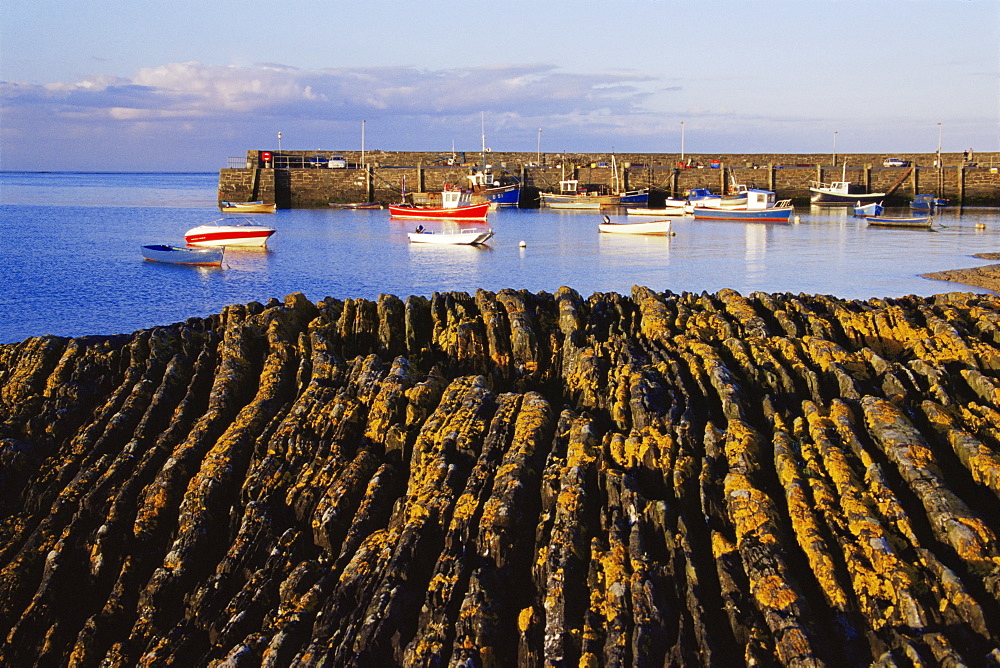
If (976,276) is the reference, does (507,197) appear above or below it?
above

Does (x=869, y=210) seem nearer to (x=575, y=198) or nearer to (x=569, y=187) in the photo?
(x=575, y=198)

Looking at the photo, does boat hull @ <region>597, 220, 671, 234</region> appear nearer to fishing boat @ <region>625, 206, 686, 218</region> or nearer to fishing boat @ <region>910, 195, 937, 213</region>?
fishing boat @ <region>625, 206, 686, 218</region>

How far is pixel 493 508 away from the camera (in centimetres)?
479

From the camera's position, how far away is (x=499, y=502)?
4832 millimetres

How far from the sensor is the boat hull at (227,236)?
37000 mm

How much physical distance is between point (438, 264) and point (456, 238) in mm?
7098

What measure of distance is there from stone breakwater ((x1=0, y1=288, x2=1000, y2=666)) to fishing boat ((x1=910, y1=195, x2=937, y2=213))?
58.0 metres

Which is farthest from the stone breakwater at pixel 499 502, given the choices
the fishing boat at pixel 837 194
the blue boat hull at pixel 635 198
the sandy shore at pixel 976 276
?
the fishing boat at pixel 837 194

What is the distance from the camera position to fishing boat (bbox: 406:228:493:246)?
4275 cm

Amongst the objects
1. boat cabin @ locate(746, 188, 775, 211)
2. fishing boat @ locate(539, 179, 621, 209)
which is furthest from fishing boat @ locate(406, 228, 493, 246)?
fishing boat @ locate(539, 179, 621, 209)

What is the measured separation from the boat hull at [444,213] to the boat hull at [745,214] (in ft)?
49.3

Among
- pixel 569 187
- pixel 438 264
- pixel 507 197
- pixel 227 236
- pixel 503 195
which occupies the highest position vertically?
pixel 569 187

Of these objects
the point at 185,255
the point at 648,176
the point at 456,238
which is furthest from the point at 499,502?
the point at 648,176

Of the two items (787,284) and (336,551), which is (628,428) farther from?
(787,284)
